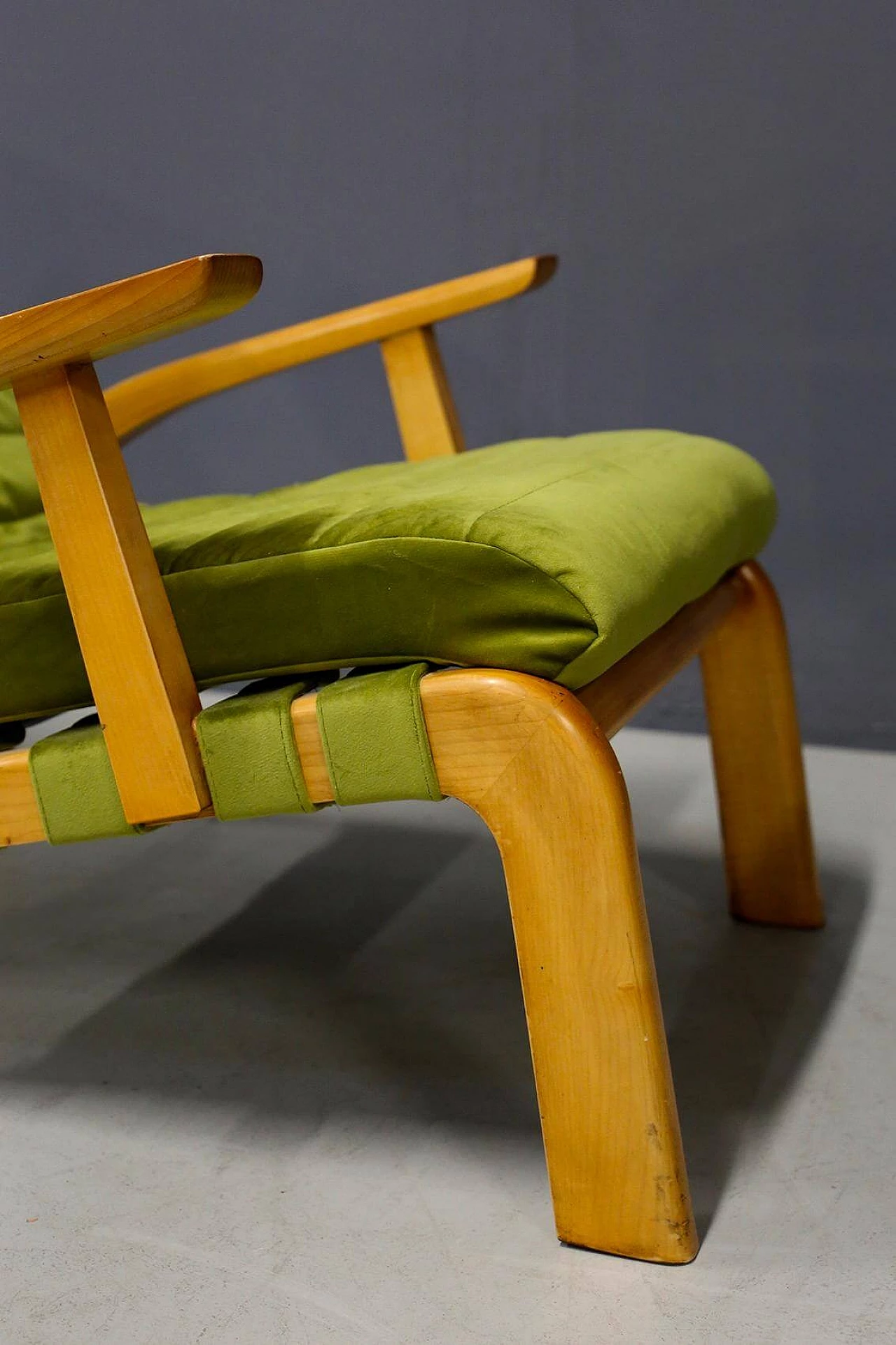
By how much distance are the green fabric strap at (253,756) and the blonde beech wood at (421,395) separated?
0.58 m

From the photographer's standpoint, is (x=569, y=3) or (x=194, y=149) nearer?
(x=569, y=3)

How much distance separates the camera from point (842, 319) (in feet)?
5.90

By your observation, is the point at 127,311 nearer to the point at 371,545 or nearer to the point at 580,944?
the point at 371,545

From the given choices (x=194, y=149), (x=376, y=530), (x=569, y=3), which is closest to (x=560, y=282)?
(x=569, y=3)

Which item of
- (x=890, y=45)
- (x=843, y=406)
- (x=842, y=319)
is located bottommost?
(x=843, y=406)

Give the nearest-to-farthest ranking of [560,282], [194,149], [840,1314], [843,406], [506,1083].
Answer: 1. [840,1314]
2. [506,1083]
3. [843,406]
4. [560,282]
5. [194,149]

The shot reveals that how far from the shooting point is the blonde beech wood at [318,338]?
1284mm

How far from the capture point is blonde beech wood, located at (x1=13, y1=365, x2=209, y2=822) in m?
0.77

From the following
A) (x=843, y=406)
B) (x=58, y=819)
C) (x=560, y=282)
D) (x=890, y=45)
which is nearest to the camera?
(x=58, y=819)

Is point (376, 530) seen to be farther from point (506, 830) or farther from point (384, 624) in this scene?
point (506, 830)

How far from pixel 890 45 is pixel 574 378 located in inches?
23.3

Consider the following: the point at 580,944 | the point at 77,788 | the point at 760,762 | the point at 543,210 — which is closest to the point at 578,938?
the point at 580,944

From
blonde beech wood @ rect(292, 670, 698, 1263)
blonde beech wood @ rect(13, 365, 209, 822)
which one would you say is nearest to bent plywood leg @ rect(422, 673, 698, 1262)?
blonde beech wood @ rect(292, 670, 698, 1263)

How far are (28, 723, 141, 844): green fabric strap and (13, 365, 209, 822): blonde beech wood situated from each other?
15mm
